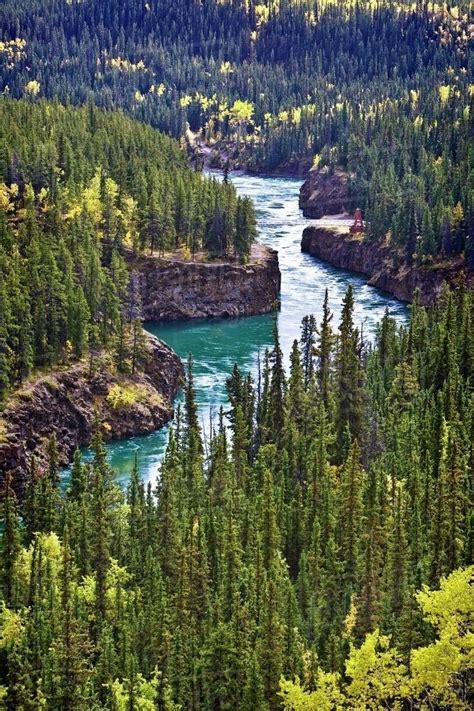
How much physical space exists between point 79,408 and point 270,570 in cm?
6125

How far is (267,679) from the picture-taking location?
7775 cm

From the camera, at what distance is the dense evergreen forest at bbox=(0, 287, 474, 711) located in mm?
72812

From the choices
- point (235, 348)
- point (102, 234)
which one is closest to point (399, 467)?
point (235, 348)

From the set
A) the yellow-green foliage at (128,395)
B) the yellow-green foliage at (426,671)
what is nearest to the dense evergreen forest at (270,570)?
the yellow-green foliage at (426,671)

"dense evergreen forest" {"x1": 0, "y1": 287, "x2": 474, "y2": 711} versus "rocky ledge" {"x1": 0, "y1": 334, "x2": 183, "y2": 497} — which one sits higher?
"dense evergreen forest" {"x1": 0, "y1": 287, "x2": 474, "y2": 711}

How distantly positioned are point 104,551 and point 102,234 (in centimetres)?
10821

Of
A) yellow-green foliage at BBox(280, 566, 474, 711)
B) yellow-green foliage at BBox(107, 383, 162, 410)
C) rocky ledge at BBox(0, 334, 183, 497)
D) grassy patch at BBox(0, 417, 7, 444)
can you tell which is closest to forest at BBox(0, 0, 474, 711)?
yellow-green foliage at BBox(280, 566, 474, 711)

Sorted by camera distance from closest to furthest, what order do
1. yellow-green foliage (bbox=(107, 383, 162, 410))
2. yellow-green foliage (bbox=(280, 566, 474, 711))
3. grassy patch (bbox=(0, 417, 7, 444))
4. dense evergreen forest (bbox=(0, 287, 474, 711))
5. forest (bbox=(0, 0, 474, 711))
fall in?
yellow-green foliage (bbox=(280, 566, 474, 711)) → dense evergreen forest (bbox=(0, 287, 474, 711)) → forest (bbox=(0, 0, 474, 711)) → grassy patch (bbox=(0, 417, 7, 444)) → yellow-green foliage (bbox=(107, 383, 162, 410))

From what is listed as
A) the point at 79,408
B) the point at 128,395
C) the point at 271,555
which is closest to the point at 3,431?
the point at 79,408

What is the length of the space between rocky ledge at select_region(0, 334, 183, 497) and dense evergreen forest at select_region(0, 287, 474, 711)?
12145 mm

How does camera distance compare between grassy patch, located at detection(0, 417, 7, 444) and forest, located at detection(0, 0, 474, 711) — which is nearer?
forest, located at detection(0, 0, 474, 711)

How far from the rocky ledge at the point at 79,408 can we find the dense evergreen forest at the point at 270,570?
12.1 m

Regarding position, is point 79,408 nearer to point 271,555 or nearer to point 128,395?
point 128,395

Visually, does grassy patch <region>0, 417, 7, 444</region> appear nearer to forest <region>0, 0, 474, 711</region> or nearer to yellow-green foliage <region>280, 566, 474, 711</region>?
forest <region>0, 0, 474, 711</region>
